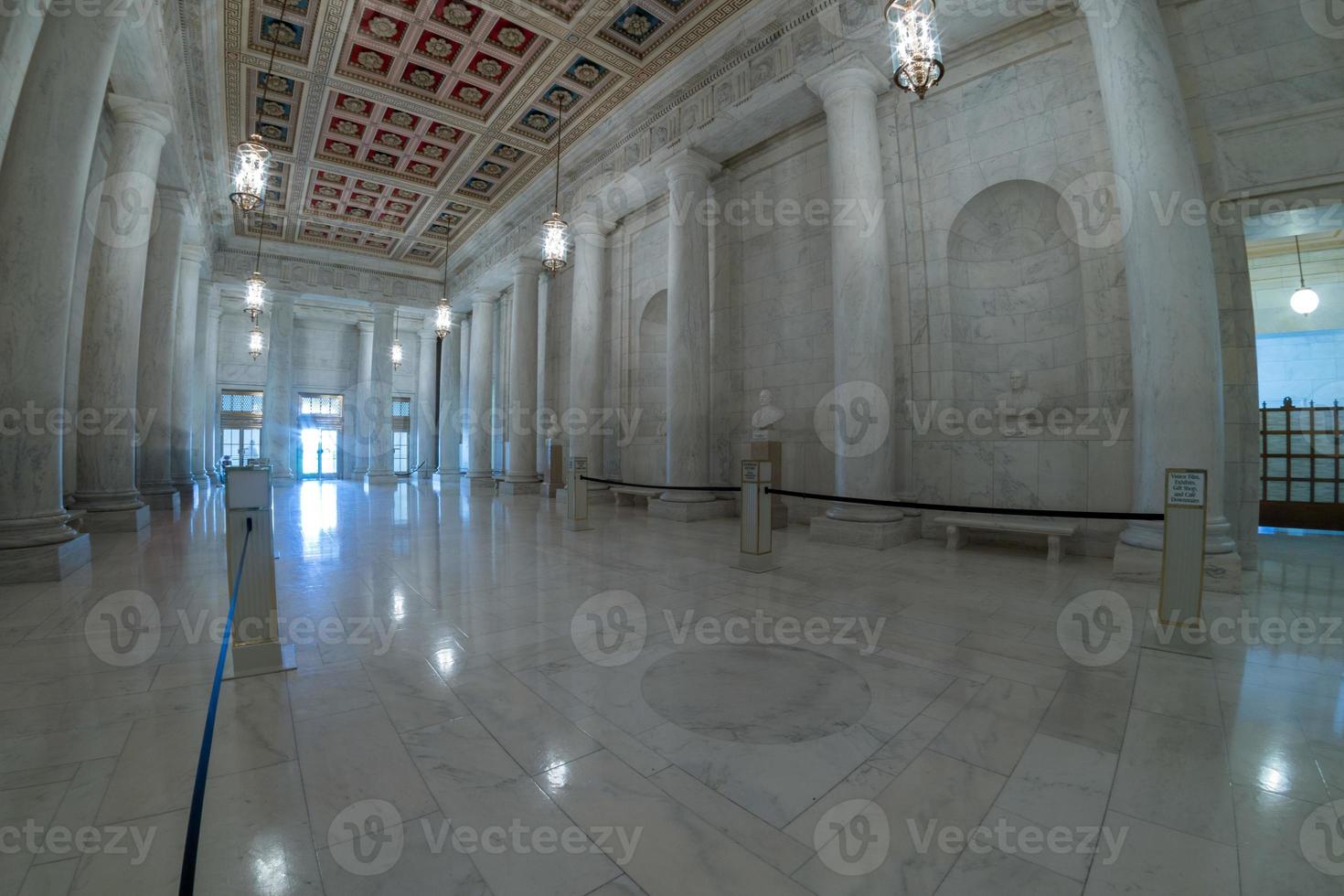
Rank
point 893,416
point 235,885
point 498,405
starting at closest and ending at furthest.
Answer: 1. point 235,885
2. point 893,416
3. point 498,405

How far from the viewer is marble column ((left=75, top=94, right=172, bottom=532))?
8.02 metres

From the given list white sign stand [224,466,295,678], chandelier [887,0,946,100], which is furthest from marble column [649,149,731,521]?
white sign stand [224,466,295,678]

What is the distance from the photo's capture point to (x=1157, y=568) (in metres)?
5.34

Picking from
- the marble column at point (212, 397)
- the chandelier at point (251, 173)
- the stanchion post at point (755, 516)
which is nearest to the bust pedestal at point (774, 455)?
the stanchion post at point (755, 516)

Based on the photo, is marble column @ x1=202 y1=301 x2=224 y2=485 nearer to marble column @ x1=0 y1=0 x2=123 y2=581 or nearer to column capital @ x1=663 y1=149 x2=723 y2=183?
marble column @ x1=0 y1=0 x2=123 y2=581

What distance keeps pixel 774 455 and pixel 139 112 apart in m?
11.4

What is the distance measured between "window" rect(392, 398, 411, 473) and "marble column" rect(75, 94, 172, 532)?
62.1ft

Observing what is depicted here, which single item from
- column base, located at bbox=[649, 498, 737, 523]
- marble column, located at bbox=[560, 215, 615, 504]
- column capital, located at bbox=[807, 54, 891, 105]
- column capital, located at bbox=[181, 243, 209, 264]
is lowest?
column base, located at bbox=[649, 498, 737, 523]

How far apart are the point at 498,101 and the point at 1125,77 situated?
35.7 ft

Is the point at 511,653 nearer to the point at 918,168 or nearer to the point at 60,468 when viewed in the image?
the point at 60,468

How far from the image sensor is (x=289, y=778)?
2.19 meters

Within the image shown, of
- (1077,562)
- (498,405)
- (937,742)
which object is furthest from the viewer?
(498,405)

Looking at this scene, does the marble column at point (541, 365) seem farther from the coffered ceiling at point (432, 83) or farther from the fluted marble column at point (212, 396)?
the fluted marble column at point (212, 396)

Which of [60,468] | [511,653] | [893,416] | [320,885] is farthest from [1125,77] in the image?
[60,468]
